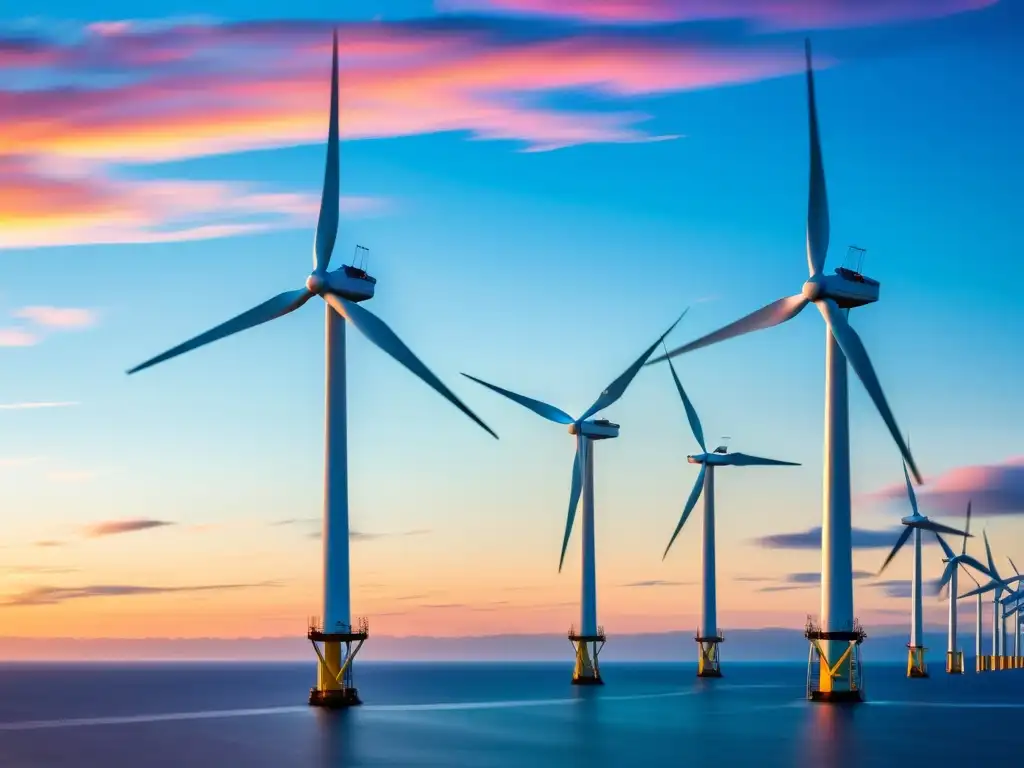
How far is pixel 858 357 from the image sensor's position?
99250 mm

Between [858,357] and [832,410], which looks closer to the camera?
[858,357]

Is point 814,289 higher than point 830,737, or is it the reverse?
point 814,289

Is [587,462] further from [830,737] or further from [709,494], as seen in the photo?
[830,737]

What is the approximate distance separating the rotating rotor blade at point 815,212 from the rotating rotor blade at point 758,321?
288 cm

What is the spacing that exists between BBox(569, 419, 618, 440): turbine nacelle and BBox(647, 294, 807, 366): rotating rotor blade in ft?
127

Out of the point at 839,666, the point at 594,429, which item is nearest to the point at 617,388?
the point at 594,429

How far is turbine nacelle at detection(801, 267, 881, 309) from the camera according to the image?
108438 mm

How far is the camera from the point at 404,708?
144000 millimetres

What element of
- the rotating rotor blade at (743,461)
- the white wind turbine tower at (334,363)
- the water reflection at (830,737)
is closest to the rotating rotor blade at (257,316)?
the white wind turbine tower at (334,363)

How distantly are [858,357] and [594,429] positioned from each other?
184 feet

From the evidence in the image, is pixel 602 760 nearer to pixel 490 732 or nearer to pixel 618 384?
pixel 490 732

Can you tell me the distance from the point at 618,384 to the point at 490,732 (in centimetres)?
5357

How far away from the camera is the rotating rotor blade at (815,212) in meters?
110

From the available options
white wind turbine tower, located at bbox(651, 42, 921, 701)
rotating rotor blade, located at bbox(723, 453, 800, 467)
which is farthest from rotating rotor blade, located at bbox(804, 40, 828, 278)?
rotating rotor blade, located at bbox(723, 453, 800, 467)
